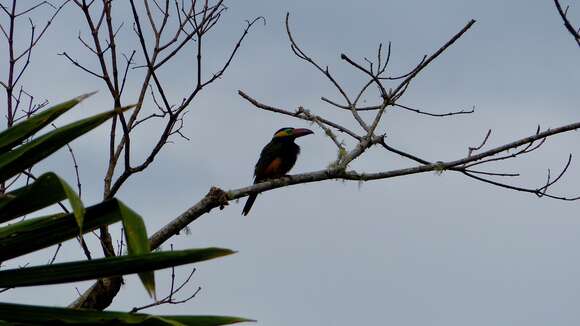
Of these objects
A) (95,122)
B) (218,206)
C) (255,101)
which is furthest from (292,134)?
(95,122)

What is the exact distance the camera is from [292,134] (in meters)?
9.83

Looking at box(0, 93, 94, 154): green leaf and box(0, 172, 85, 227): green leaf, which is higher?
box(0, 93, 94, 154): green leaf

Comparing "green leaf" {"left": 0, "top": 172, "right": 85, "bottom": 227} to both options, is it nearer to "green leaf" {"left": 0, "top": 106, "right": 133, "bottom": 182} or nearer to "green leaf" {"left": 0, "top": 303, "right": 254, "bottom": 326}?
"green leaf" {"left": 0, "top": 106, "right": 133, "bottom": 182}

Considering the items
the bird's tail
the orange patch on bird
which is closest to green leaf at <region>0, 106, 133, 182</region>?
the orange patch on bird

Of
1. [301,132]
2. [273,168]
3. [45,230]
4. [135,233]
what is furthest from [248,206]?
[135,233]

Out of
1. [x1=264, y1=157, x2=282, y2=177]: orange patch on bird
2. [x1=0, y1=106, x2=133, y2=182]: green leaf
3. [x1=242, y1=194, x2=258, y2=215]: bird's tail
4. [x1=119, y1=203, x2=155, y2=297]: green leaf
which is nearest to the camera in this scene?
[x1=119, y1=203, x2=155, y2=297]: green leaf

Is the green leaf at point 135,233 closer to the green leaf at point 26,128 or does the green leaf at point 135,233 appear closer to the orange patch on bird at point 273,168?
the green leaf at point 26,128

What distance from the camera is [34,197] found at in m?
1.76

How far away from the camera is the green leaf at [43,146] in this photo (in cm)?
179

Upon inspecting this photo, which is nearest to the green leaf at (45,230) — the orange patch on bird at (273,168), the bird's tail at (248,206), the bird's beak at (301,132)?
the orange patch on bird at (273,168)

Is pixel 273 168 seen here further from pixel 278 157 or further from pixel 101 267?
pixel 101 267

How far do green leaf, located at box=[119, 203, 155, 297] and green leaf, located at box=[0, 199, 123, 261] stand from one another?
113mm

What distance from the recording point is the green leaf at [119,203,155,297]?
1.55 m

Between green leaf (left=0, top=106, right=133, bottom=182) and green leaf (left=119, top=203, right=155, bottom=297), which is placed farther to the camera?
green leaf (left=0, top=106, right=133, bottom=182)
